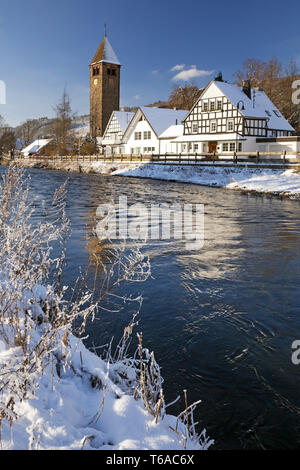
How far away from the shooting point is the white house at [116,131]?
6244cm

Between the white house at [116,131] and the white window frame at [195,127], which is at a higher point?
the white house at [116,131]

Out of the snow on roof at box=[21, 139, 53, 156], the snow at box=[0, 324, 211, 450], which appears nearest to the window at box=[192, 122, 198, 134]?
the snow at box=[0, 324, 211, 450]

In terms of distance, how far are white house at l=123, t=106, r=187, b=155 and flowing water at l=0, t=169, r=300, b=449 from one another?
44258mm

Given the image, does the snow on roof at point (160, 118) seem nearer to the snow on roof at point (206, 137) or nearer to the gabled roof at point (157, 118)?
the gabled roof at point (157, 118)

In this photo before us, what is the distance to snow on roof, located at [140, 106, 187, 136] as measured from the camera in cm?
5416

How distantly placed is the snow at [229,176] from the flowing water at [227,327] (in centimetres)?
1455

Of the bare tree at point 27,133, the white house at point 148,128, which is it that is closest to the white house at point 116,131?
the white house at point 148,128

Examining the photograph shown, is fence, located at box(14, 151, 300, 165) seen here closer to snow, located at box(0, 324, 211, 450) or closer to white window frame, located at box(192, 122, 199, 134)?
white window frame, located at box(192, 122, 199, 134)

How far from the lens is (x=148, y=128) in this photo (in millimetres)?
54906

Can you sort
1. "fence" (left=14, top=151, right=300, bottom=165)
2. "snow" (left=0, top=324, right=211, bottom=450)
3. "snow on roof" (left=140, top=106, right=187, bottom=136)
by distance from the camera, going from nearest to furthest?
"snow" (left=0, top=324, right=211, bottom=450) → "fence" (left=14, top=151, right=300, bottom=165) → "snow on roof" (left=140, top=106, right=187, bottom=136)

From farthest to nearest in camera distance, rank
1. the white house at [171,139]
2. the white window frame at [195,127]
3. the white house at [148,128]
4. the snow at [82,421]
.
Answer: the white house at [148,128] → the white house at [171,139] → the white window frame at [195,127] → the snow at [82,421]

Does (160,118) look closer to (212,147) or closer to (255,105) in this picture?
(212,147)
